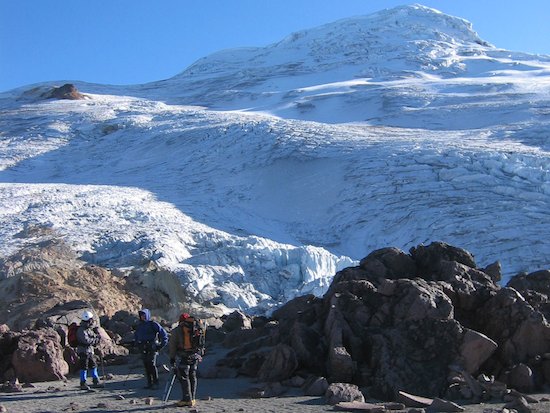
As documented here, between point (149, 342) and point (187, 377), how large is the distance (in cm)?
139

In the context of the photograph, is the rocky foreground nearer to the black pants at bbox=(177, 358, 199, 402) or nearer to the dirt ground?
the dirt ground

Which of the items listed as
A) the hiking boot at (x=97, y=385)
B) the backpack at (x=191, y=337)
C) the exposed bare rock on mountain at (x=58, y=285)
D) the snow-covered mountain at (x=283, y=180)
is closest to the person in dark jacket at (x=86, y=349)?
the hiking boot at (x=97, y=385)

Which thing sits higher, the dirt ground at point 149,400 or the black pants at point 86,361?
the black pants at point 86,361

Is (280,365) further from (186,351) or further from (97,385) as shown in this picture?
(97,385)

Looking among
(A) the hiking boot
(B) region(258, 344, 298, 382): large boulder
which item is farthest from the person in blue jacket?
(B) region(258, 344, 298, 382): large boulder

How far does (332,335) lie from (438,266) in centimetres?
295

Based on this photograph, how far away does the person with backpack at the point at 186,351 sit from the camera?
7883 mm

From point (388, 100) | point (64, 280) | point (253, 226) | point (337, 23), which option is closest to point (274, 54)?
point (337, 23)

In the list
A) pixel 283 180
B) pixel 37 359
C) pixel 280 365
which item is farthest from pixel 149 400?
pixel 283 180

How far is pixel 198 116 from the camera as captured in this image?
128 feet

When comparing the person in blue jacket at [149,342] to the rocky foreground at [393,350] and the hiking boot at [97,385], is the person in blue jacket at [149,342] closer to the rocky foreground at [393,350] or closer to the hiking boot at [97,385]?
the hiking boot at [97,385]

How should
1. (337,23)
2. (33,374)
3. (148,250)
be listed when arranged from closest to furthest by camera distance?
(33,374)
(148,250)
(337,23)

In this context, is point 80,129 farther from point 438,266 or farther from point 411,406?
point 411,406

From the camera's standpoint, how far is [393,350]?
898 centimetres
